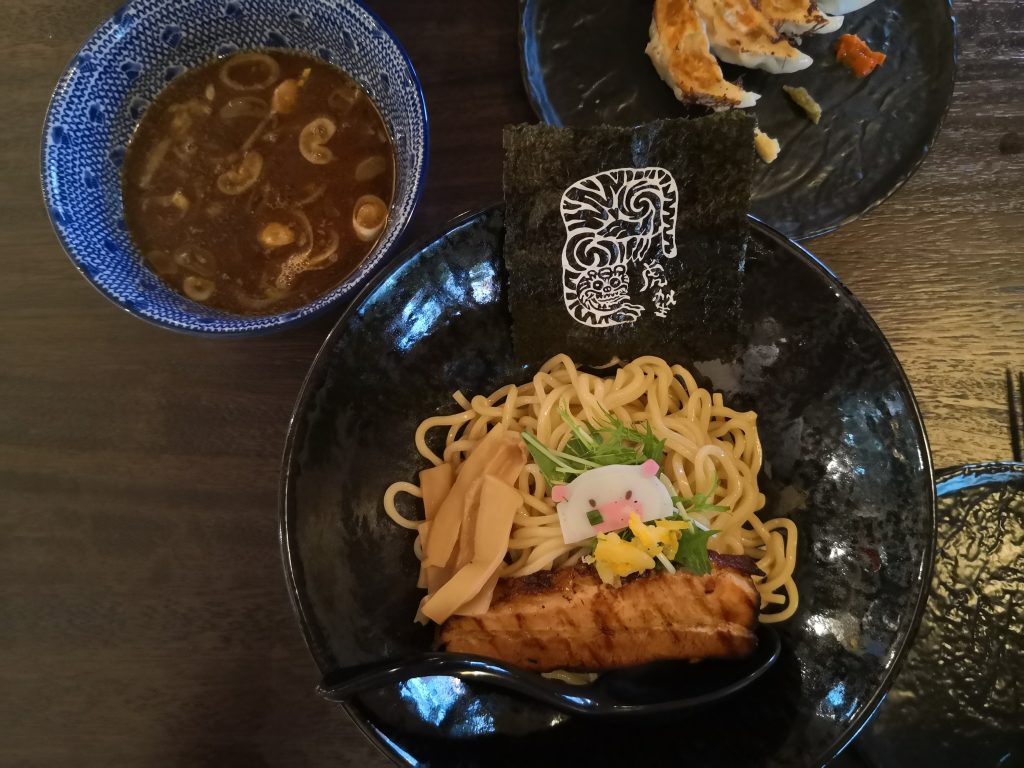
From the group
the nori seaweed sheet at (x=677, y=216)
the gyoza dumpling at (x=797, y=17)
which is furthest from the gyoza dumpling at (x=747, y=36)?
the nori seaweed sheet at (x=677, y=216)

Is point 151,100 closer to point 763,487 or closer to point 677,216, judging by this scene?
point 677,216

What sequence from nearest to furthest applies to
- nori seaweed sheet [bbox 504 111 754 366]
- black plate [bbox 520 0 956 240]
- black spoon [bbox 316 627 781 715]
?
black spoon [bbox 316 627 781 715] < nori seaweed sheet [bbox 504 111 754 366] < black plate [bbox 520 0 956 240]

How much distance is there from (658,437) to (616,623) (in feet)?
1.59

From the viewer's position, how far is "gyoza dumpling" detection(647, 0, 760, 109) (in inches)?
78.0

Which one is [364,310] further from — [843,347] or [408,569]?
[843,347]

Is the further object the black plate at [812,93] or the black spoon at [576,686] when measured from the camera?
the black plate at [812,93]

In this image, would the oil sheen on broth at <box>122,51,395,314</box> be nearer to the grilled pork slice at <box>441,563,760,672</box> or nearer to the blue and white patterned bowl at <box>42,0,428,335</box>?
the blue and white patterned bowl at <box>42,0,428,335</box>

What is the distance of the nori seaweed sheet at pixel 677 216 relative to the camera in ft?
5.11

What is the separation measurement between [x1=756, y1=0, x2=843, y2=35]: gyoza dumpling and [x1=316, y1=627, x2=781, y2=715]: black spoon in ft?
5.93

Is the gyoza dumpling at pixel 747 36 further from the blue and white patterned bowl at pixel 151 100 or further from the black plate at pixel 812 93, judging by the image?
the blue and white patterned bowl at pixel 151 100

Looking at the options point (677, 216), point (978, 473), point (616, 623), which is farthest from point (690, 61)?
point (616, 623)

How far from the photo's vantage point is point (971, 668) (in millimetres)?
1844

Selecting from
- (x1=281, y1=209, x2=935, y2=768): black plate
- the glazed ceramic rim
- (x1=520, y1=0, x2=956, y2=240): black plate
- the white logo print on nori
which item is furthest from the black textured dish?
the white logo print on nori

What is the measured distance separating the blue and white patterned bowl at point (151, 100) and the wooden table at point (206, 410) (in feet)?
1.33
